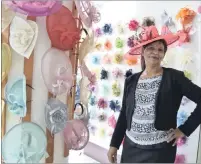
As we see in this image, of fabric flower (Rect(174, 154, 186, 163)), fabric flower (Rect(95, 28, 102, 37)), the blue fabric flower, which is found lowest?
fabric flower (Rect(174, 154, 186, 163))

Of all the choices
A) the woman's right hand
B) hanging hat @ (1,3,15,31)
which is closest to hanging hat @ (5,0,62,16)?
hanging hat @ (1,3,15,31)

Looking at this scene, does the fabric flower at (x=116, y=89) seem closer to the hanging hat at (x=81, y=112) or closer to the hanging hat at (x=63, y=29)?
the hanging hat at (x=81, y=112)

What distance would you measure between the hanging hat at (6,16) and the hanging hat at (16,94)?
135mm

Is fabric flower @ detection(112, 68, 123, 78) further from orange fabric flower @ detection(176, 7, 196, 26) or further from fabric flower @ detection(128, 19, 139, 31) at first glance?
orange fabric flower @ detection(176, 7, 196, 26)

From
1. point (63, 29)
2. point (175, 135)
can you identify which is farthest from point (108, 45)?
point (175, 135)

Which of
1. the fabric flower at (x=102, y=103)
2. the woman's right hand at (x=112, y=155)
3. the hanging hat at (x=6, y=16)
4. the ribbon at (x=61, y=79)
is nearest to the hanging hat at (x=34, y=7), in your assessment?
the hanging hat at (x=6, y=16)

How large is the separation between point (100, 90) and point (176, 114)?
0.27 m

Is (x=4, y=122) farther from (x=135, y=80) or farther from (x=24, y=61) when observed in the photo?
(x=135, y=80)

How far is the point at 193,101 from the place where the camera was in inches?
30.9

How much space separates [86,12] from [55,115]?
30 cm

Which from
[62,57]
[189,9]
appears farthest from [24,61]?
[189,9]

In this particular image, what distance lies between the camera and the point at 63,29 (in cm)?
64

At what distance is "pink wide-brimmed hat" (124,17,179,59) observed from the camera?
80 centimetres

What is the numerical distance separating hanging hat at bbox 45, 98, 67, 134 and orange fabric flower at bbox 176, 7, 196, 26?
1.65ft
